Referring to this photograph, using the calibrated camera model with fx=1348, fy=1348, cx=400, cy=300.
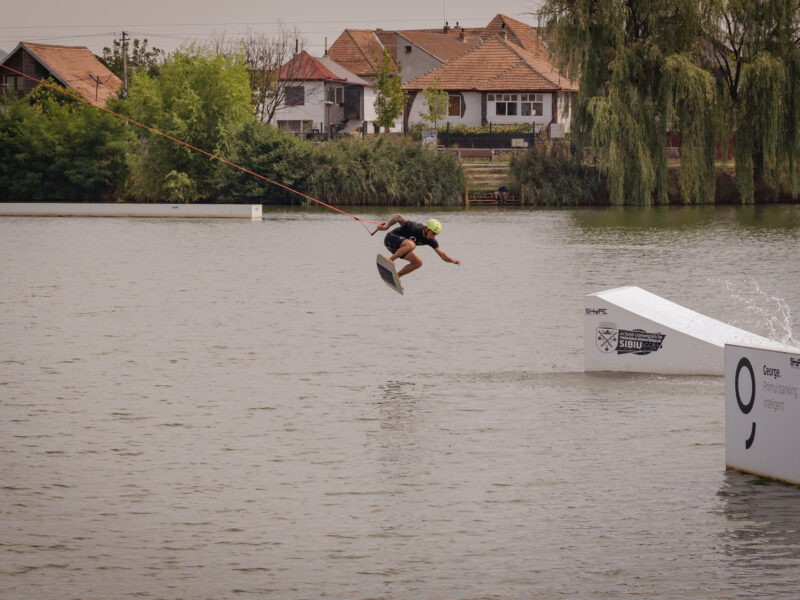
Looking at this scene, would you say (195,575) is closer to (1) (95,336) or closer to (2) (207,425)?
(2) (207,425)

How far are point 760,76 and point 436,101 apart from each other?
42542 millimetres

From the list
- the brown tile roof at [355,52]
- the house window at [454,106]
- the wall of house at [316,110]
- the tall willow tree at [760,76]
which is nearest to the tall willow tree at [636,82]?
the tall willow tree at [760,76]

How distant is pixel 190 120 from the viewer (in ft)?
257

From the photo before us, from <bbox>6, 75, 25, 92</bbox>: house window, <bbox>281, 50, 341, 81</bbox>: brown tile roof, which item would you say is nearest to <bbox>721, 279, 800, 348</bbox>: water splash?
<bbox>281, 50, 341, 81</bbox>: brown tile roof

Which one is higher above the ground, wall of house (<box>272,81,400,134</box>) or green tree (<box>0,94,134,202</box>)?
wall of house (<box>272,81,400,134</box>)

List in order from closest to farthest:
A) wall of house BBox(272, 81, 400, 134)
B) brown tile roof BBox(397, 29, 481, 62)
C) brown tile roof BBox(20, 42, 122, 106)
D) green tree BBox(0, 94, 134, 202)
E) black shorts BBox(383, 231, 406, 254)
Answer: black shorts BBox(383, 231, 406, 254) → green tree BBox(0, 94, 134, 202) → brown tile roof BBox(20, 42, 122, 106) → wall of house BBox(272, 81, 400, 134) → brown tile roof BBox(397, 29, 481, 62)

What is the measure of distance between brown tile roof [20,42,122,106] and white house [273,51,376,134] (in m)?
14.6

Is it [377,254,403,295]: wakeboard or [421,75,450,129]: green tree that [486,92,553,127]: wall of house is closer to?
[421,75,450,129]: green tree

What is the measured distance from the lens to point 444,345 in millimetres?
22609

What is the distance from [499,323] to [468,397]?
8445mm

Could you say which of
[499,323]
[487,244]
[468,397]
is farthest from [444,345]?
[487,244]

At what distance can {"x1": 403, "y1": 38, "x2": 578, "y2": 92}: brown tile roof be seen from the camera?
10225 cm

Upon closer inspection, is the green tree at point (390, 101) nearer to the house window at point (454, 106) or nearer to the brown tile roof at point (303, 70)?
the house window at point (454, 106)

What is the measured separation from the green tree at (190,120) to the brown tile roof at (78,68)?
26.9m
